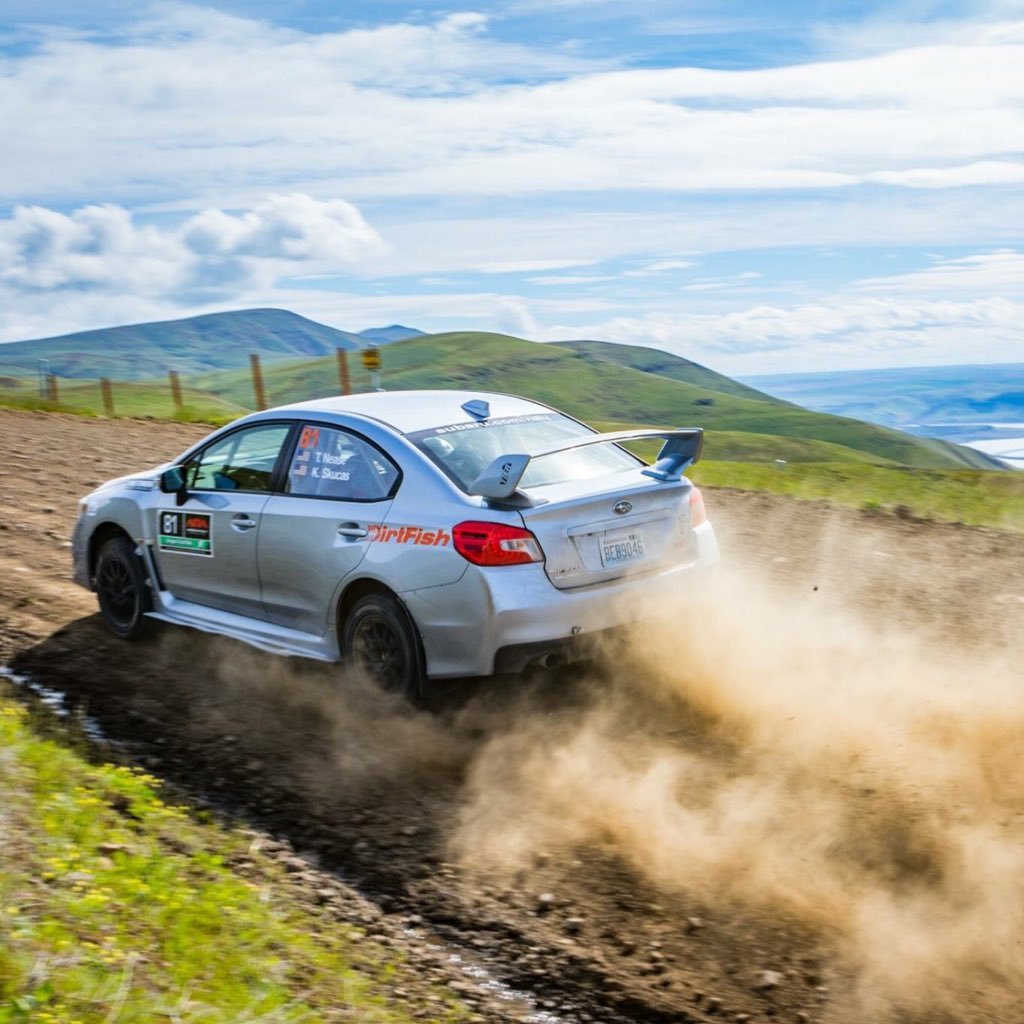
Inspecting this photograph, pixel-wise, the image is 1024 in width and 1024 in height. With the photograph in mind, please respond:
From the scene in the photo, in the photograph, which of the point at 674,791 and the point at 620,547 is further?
the point at 620,547

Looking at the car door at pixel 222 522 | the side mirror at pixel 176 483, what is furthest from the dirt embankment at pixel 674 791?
the side mirror at pixel 176 483

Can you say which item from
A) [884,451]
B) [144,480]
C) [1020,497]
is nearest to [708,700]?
[144,480]

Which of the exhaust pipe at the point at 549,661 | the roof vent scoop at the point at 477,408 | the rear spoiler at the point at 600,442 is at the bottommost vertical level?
the exhaust pipe at the point at 549,661

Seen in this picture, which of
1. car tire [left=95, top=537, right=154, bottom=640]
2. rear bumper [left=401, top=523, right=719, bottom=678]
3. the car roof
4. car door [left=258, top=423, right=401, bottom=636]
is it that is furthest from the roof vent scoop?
car tire [left=95, top=537, right=154, bottom=640]

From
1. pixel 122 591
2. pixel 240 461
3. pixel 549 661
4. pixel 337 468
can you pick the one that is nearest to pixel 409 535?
pixel 337 468

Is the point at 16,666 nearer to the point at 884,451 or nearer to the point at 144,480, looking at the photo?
the point at 144,480

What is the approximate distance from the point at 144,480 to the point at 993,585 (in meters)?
6.49

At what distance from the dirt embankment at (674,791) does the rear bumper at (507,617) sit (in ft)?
1.24

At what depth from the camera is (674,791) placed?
563 centimetres

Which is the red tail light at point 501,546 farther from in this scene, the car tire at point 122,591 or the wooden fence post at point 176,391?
the wooden fence post at point 176,391

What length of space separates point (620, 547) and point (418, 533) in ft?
3.45

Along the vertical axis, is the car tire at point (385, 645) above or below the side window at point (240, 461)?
below

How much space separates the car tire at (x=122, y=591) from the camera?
823 centimetres

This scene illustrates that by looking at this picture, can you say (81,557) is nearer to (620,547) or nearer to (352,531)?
(352,531)
